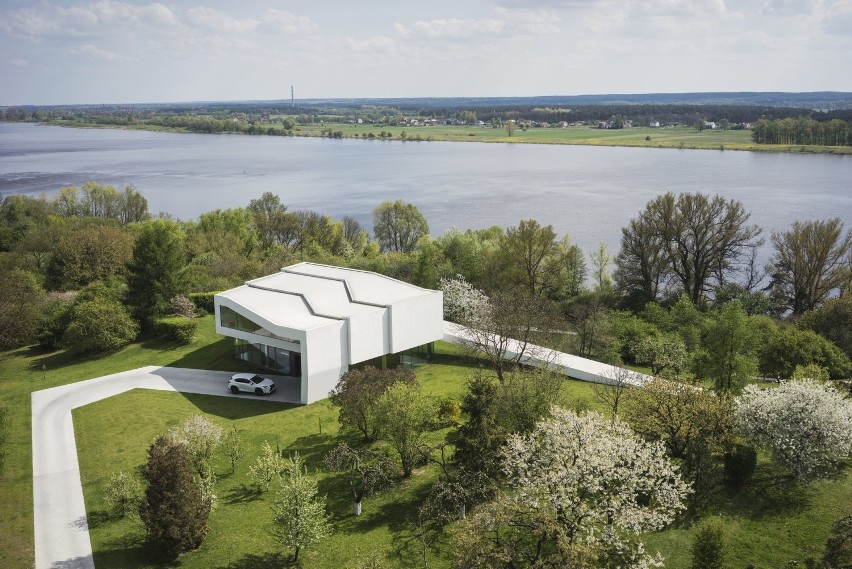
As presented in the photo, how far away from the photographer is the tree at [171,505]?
60.7 ft

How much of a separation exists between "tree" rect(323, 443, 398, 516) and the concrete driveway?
25.4ft

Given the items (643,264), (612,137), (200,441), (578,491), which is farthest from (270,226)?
(612,137)

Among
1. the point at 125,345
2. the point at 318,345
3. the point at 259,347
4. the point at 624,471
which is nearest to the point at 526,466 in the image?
the point at 624,471

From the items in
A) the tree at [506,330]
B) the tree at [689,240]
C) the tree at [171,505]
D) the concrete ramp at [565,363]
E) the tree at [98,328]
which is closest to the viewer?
the tree at [171,505]

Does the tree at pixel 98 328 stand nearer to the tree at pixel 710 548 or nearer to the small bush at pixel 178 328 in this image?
the small bush at pixel 178 328

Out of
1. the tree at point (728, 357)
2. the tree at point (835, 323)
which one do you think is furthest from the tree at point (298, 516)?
the tree at point (835, 323)

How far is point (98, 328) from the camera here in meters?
36.0

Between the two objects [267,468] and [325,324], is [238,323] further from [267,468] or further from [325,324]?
[267,468]

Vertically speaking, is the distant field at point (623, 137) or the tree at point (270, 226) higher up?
the distant field at point (623, 137)

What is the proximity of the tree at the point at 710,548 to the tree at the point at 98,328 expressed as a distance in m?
31.6

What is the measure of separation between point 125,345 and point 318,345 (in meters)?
15.2

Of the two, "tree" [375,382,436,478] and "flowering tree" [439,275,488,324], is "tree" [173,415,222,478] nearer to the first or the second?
"tree" [375,382,436,478]

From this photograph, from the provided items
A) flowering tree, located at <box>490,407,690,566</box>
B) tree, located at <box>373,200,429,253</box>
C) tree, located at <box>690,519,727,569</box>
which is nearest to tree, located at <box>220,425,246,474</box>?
flowering tree, located at <box>490,407,690,566</box>

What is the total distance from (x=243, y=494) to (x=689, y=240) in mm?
40105
